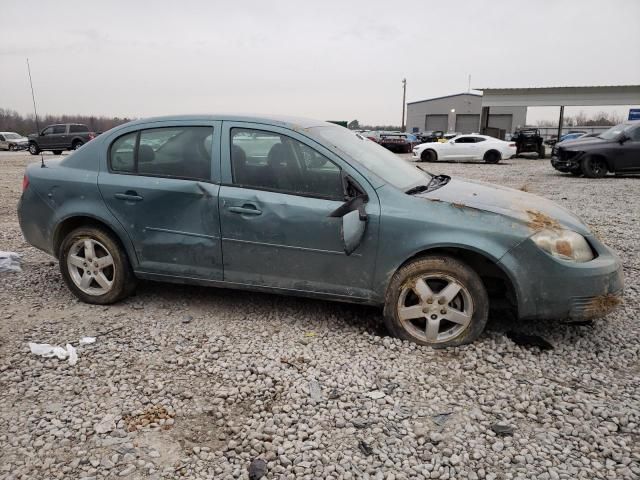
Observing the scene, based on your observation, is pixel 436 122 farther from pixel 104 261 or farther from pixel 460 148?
pixel 104 261

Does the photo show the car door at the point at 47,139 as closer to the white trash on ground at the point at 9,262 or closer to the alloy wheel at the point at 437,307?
the white trash on ground at the point at 9,262

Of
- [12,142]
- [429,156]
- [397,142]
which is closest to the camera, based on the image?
[429,156]

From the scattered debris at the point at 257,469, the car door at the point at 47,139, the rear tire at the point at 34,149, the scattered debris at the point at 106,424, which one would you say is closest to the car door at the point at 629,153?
the scattered debris at the point at 257,469

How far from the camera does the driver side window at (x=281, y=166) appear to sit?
3.60 meters

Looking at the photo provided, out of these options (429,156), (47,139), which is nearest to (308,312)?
(429,156)

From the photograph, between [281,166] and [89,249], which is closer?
[281,166]

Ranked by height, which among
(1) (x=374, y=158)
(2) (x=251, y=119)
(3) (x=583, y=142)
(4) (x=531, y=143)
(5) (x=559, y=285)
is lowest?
(4) (x=531, y=143)

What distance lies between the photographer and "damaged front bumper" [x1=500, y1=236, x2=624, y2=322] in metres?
3.28

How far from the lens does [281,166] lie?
3707 millimetres

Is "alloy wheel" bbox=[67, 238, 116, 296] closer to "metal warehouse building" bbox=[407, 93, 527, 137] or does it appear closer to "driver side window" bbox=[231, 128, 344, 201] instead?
"driver side window" bbox=[231, 128, 344, 201]

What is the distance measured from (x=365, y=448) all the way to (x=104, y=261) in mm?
2829

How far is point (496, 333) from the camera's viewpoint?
12.4 ft

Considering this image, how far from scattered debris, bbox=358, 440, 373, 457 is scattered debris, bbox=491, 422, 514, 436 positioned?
2.29ft

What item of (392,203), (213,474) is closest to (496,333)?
(392,203)
